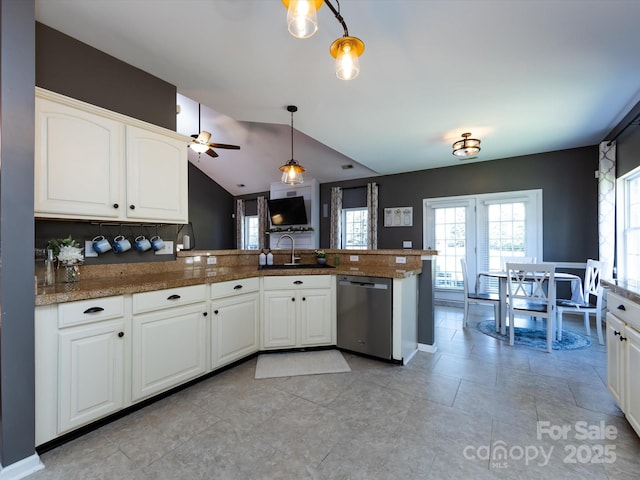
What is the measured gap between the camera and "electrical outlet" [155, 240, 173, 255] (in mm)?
2626

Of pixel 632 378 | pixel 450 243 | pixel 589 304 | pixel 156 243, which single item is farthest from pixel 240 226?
pixel 632 378

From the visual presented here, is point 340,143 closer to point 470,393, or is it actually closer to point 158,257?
point 158,257

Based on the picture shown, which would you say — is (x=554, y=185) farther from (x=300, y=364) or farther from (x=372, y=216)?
(x=300, y=364)

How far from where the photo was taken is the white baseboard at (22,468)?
1348 millimetres

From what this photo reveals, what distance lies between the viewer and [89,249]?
219 centimetres

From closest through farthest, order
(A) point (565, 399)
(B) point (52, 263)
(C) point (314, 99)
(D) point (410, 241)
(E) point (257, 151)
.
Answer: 1. (B) point (52, 263)
2. (A) point (565, 399)
3. (C) point (314, 99)
4. (D) point (410, 241)
5. (E) point (257, 151)

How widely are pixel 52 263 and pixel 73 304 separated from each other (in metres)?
0.50

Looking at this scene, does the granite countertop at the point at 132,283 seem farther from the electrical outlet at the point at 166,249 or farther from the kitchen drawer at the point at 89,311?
the electrical outlet at the point at 166,249

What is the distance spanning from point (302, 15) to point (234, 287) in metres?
2.06

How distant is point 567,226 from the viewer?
4.48 meters

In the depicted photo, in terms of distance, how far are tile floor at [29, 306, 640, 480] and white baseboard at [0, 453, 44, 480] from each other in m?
0.05

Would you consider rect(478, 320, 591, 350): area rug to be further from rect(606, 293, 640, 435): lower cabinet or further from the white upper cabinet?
the white upper cabinet

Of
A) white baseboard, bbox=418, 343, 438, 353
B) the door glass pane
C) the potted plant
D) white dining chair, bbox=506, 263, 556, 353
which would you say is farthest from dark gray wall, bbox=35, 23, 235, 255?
the door glass pane

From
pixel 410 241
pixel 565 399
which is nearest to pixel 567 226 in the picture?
pixel 410 241
